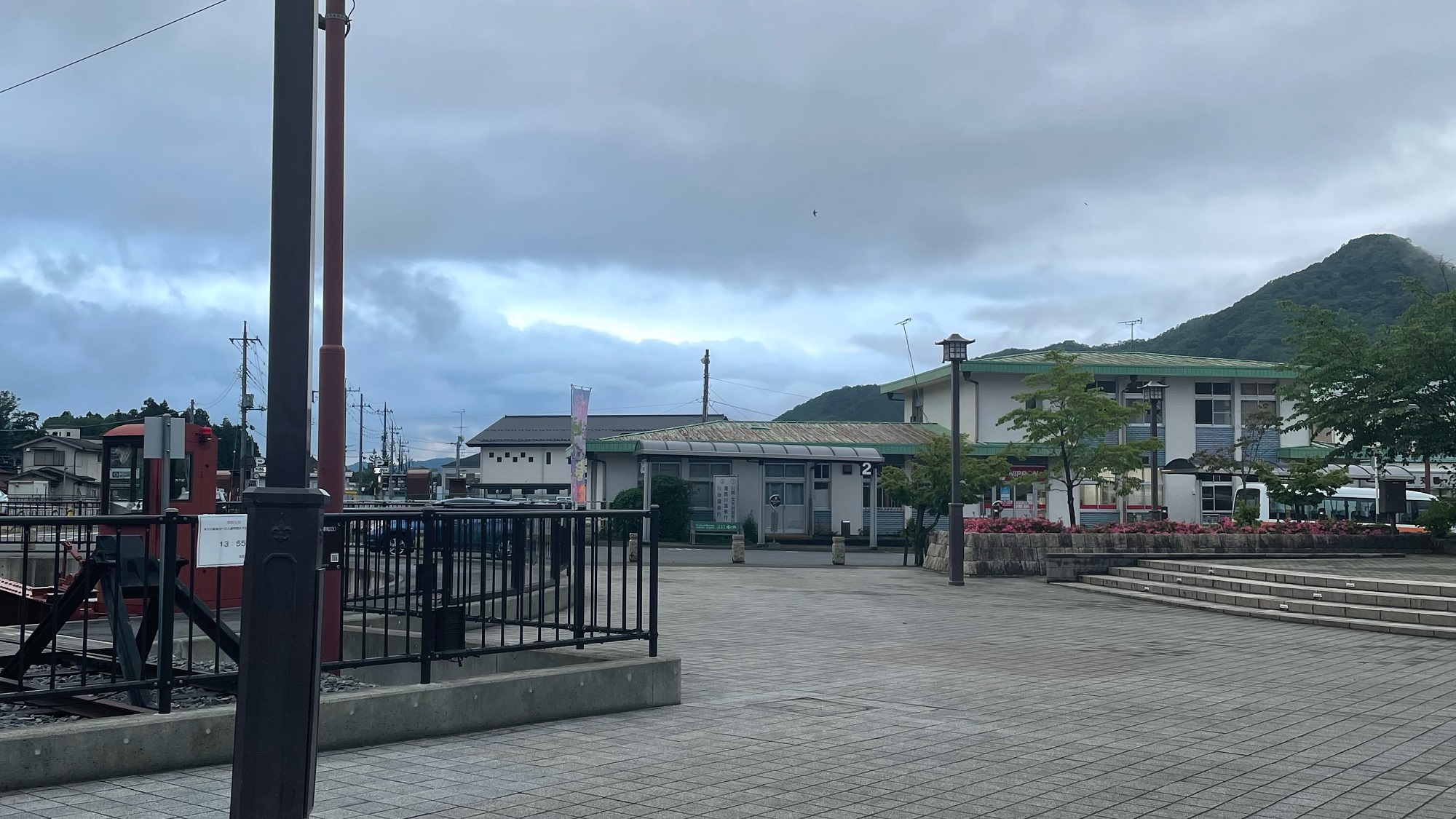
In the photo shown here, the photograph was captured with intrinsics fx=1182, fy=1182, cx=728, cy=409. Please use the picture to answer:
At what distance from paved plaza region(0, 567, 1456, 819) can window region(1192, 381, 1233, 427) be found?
144 ft

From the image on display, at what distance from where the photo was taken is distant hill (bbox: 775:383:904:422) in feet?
424

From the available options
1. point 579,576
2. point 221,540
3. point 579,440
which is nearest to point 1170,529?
point 579,440

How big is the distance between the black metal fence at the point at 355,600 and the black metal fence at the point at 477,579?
14 millimetres

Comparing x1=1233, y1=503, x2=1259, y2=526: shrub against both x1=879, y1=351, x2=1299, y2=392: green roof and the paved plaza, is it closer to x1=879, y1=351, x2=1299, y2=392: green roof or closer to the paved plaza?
the paved plaza

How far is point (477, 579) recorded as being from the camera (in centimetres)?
898

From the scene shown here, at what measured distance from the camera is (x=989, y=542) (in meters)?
24.7

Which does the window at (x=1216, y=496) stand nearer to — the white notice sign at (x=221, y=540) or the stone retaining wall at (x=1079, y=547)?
the stone retaining wall at (x=1079, y=547)

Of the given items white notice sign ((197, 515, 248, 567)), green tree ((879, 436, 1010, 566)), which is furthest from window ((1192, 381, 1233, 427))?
white notice sign ((197, 515, 248, 567))

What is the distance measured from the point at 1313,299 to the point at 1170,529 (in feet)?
273

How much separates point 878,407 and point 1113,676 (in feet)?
393

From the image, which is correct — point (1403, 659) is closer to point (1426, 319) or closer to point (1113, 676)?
point (1113, 676)

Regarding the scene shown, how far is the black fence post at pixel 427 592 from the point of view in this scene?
7691 millimetres

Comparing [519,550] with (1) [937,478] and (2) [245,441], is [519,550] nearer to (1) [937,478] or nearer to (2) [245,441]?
(1) [937,478]

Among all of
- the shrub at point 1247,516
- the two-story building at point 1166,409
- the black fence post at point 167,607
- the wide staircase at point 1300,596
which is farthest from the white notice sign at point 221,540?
the two-story building at point 1166,409
